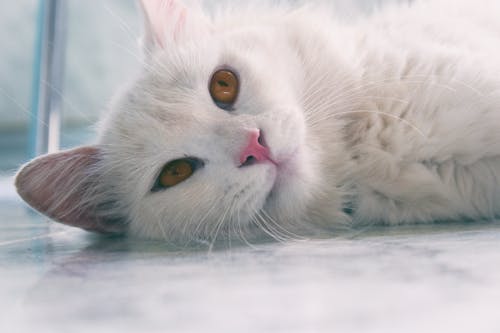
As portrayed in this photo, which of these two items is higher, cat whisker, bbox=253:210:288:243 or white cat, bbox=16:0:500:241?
white cat, bbox=16:0:500:241

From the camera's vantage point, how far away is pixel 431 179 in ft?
4.98

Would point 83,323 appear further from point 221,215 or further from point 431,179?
point 431,179

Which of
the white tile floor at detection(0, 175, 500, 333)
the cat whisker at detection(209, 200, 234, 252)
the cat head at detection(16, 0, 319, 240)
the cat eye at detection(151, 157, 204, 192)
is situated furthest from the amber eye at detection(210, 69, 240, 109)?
the white tile floor at detection(0, 175, 500, 333)

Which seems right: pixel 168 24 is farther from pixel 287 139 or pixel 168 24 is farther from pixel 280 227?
pixel 280 227

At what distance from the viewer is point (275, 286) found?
99 centimetres

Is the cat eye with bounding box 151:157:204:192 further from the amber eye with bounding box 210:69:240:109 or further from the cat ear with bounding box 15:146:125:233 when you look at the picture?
the cat ear with bounding box 15:146:125:233

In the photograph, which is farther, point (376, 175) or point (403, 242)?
point (376, 175)

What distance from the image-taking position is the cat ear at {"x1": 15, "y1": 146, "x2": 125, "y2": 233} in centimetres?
162

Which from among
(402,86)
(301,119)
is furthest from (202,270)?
(402,86)

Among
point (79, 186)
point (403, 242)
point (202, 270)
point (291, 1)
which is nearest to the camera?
point (202, 270)

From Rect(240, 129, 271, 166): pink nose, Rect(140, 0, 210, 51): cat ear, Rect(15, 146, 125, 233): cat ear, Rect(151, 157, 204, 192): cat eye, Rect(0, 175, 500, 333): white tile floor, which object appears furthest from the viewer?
Rect(140, 0, 210, 51): cat ear

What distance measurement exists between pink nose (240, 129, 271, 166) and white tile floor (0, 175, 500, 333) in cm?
20

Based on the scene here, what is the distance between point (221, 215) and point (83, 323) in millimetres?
646

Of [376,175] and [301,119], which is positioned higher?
[301,119]
